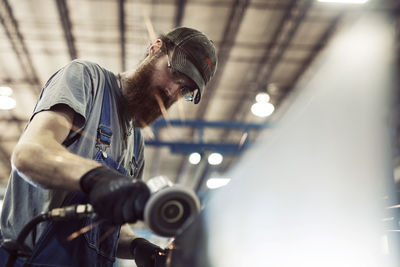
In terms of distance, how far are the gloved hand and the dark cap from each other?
0.70m

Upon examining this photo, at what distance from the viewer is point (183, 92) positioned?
1550 millimetres

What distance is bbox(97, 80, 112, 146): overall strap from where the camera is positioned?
1.22m

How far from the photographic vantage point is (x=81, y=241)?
1.12 meters

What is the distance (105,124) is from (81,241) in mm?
412

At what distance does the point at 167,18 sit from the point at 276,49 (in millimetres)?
2027

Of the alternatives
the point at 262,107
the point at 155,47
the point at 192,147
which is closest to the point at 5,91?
the point at 192,147

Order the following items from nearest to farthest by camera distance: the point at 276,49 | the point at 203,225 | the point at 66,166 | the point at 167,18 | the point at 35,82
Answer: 1. the point at 203,225
2. the point at 66,166
3. the point at 167,18
4. the point at 276,49
5. the point at 35,82

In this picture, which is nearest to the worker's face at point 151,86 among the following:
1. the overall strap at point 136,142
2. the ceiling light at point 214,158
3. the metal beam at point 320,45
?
the overall strap at point 136,142

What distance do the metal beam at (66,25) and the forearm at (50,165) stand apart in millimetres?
4477

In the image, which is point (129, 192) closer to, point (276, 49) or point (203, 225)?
point (203, 225)

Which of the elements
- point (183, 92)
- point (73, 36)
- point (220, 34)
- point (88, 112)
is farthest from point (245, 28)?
point (88, 112)

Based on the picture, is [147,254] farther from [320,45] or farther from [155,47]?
[320,45]

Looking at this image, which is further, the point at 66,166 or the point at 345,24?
the point at 345,24

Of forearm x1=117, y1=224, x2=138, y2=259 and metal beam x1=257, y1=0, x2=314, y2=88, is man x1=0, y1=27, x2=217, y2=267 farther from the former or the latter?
metal beam x1=257, y1=0, x2=314, y2=88
